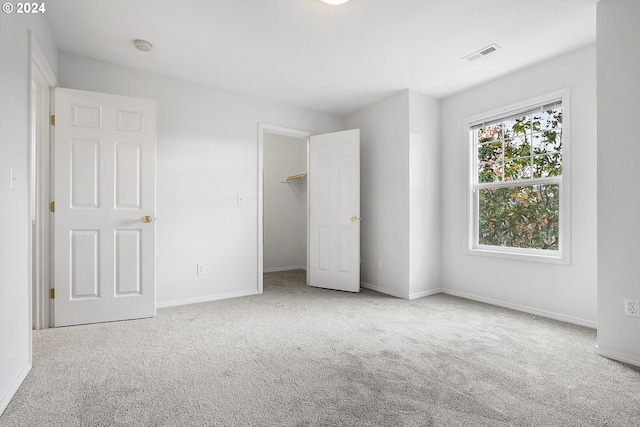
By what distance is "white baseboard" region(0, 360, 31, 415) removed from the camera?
1.65 meters

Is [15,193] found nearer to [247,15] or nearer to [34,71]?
[34,71]

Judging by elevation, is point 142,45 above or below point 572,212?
above

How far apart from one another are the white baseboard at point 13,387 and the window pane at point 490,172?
4.31 m

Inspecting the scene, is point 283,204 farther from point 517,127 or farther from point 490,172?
point 517,127

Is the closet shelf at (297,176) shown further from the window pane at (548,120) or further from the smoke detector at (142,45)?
the window pane at (548,120)

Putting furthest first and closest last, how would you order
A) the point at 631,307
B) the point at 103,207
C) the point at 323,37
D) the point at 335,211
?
the point at 335,211, the point at 103,207, the point at 323,37, the point at 631,307

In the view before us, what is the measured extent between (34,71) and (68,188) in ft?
3.09

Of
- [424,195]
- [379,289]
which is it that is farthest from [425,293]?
[424,195]

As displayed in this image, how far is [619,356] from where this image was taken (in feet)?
7.27

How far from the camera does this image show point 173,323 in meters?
2.98

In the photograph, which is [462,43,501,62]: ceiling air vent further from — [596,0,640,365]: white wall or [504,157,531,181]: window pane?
[504,157,531,181]: window pane

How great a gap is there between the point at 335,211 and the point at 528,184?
222cm

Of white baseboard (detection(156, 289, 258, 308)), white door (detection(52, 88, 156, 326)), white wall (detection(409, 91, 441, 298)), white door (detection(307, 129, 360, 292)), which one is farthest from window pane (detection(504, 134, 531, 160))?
white door (detection(52, 88, 156, 326))

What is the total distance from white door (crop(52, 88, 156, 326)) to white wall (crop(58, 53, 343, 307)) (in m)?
0.35
